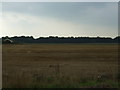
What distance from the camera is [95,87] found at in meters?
11.8

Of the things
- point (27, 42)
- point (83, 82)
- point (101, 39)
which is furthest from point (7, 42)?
point (83, 82)

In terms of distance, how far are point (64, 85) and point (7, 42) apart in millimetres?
80750

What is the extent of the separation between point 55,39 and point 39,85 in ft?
335

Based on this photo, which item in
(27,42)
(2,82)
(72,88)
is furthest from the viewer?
(27,42)

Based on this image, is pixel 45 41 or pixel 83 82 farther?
pixel 45 41

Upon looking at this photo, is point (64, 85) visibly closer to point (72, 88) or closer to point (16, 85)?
point (72, 88)

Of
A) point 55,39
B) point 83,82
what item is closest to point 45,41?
point 55,39

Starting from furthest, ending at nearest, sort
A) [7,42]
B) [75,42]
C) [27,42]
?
[75,42]
[27,42]
[7,42]

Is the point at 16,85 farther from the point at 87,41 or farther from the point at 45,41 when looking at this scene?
the point at 87,41

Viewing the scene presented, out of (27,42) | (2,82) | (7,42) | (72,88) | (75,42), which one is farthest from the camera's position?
(75,42)

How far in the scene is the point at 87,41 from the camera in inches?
4889

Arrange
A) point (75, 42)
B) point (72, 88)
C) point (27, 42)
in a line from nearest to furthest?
point (72, 88), point (27, 42), point (75, 42)

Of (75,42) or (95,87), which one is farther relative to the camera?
(75,42)

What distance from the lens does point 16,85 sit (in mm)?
11906
